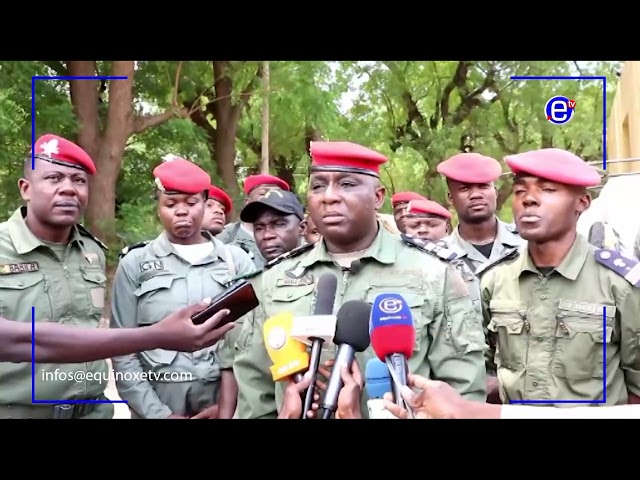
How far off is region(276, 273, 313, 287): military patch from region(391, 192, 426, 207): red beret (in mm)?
787

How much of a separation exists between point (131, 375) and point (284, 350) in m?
0.89

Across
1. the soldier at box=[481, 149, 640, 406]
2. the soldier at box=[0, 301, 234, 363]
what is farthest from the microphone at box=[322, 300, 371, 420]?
the soldier at box=[481, 149, 640, 406]

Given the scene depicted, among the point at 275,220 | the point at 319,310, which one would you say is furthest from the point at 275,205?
the point at 319,310

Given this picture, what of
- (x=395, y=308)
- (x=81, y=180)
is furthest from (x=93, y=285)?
(x=395, y=308)

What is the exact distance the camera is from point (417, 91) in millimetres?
Result: 3578

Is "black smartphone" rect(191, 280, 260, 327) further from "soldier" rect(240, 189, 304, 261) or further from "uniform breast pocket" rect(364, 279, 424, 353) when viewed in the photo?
"soldier" rect(240, 189, 304, 261)

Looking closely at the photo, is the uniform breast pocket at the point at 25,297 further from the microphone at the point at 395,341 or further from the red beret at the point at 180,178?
the microphone at the point at 395,341

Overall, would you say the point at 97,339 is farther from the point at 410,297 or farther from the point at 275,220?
the point at 410,297

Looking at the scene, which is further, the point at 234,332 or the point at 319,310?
the point at 234,332

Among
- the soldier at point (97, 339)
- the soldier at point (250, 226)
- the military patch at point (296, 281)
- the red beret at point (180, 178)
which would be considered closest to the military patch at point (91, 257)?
the soldier at point (97, 339)

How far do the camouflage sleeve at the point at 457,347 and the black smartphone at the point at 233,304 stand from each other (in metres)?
0.61

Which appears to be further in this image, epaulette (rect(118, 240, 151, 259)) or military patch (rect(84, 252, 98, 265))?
epaulette (rect(118, 240, 151, 259))

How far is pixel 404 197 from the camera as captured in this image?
138 inches

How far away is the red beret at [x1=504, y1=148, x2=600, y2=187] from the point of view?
2.57m
